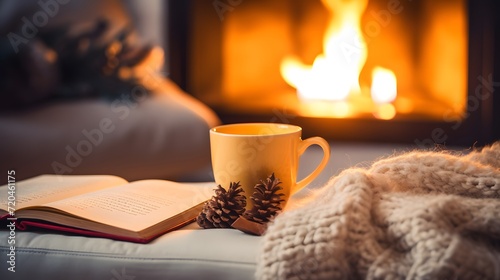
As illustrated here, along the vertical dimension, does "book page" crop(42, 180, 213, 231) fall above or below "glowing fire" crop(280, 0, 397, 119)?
below

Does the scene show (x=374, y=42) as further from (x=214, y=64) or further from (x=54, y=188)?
(x=54, y=188)

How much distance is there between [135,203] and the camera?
87cm

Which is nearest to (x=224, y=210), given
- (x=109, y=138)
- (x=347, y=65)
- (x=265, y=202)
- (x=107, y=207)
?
(x=265, y=202)

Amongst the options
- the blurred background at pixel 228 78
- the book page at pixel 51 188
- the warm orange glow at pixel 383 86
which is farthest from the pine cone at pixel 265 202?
the warm orange glow at pixel 383 86

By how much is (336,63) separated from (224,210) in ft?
4.92

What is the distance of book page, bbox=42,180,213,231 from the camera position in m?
0.80

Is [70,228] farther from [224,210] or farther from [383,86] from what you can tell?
[383,86]

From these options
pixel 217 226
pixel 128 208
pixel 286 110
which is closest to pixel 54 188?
pixel 128 208

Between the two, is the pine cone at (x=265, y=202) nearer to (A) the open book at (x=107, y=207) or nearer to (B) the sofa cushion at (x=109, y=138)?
(A) the open book at (x=107, y=207)

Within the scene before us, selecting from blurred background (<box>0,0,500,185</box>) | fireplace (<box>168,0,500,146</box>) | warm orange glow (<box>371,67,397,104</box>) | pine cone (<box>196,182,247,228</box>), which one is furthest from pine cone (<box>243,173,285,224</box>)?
warm orange glow (<box>371,67,397,104</box>)

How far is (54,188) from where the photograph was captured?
38.5 inches

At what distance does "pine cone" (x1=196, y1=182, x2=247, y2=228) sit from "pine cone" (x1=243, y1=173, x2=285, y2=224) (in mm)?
15

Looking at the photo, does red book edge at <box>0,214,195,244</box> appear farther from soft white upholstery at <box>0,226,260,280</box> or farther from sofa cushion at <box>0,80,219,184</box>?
sofa cushion at <box>0,80,219,184</box>

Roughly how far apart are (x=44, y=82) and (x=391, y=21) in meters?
1.14
